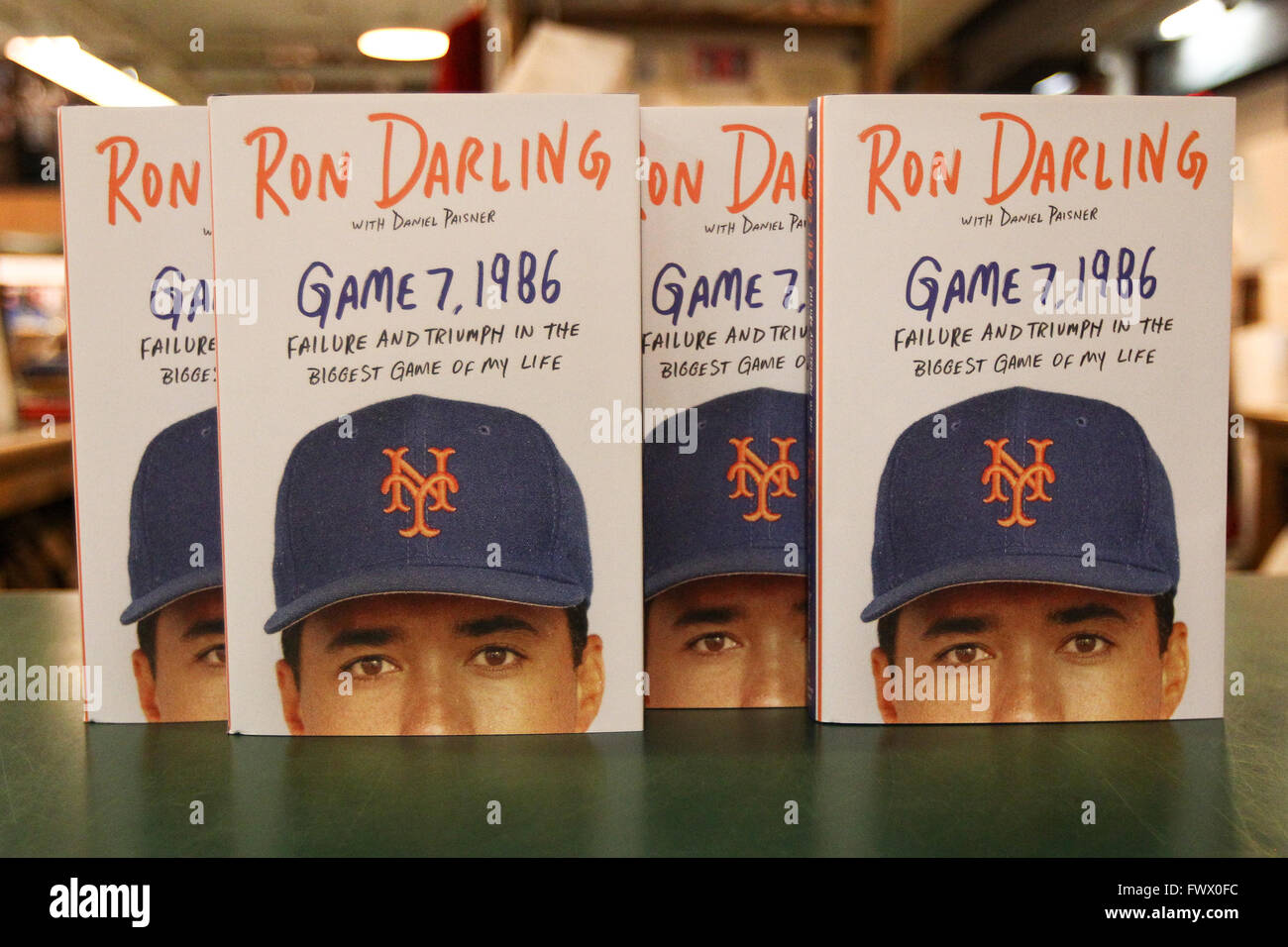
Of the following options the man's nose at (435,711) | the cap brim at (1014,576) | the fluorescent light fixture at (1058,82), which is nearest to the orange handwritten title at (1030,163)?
the cap brim at (1014,576)

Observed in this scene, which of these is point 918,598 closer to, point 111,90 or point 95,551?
point 95,551

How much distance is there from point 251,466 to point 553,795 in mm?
315

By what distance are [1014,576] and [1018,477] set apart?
7 centimetres

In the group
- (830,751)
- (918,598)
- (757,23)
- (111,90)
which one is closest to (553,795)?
(830,751)

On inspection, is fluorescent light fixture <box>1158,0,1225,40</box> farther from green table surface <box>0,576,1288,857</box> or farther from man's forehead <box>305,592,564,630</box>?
man's forehead <box>305,592,564,630</box>

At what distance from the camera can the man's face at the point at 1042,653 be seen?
749 millimetres

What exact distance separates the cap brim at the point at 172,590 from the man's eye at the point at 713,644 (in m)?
0.37

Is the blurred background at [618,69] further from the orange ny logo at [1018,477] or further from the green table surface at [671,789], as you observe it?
the green table surface at [671,789]

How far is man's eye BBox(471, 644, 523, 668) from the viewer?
0.74m

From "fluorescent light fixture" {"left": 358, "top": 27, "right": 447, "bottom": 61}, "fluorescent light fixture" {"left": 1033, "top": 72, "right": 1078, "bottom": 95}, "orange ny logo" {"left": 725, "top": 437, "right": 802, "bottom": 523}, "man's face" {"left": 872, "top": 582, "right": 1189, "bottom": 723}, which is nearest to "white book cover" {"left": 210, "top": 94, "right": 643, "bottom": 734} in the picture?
"orange ny logo" {"left": 725, "top": 437, "right": 802, "bottom": 523}

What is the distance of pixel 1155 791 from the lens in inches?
25.5

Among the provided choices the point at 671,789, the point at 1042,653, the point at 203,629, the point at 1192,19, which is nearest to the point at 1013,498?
the point at 1042,653

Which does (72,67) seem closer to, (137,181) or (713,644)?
(137,181)

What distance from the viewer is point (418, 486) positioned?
725 mm
